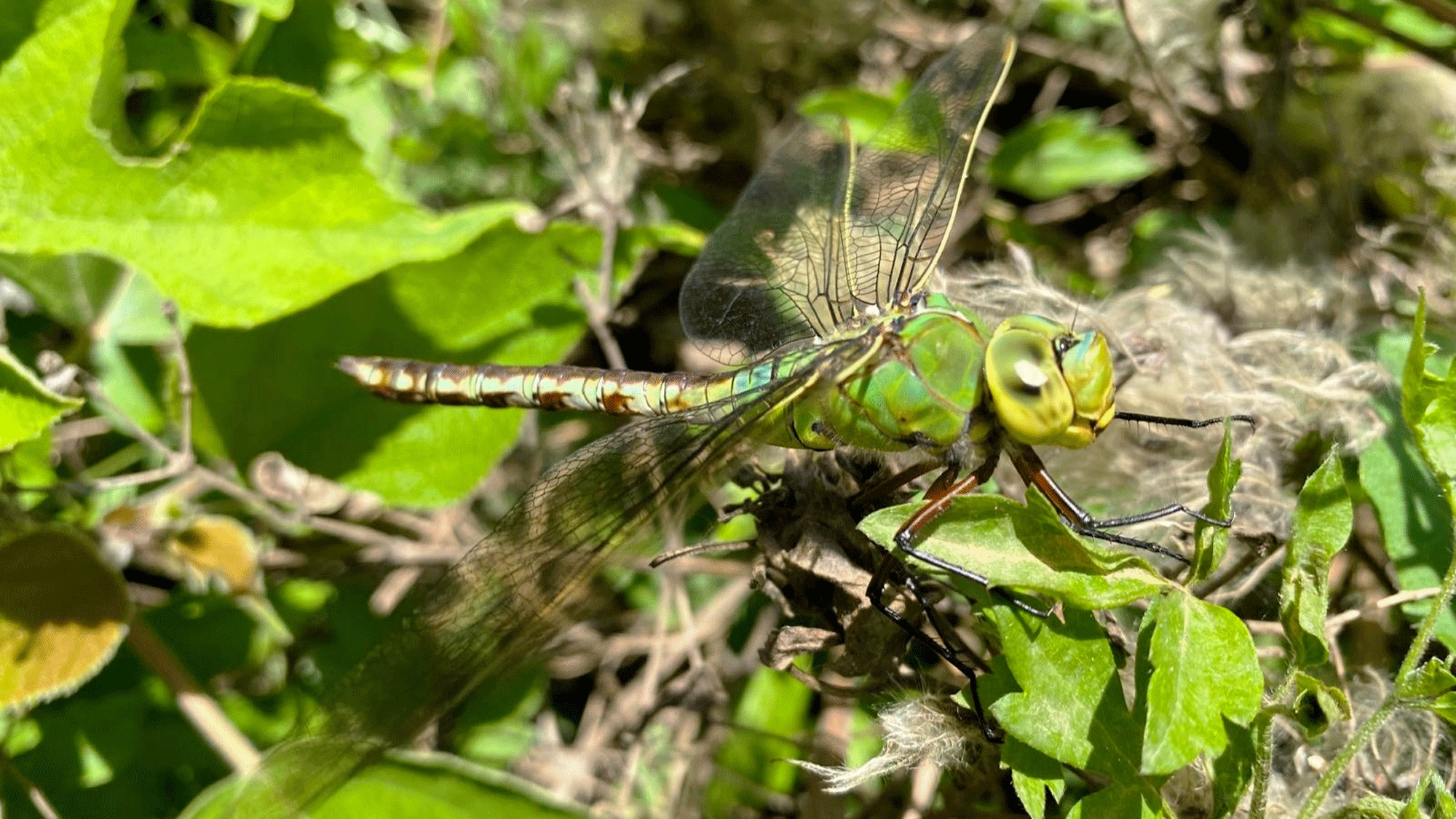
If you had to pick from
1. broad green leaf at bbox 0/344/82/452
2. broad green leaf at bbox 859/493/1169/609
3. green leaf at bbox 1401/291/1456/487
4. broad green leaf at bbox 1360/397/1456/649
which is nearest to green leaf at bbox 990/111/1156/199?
broad green leaf at bbox 1360/397/1456/649

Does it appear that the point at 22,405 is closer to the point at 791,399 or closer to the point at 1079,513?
the point at 791,399

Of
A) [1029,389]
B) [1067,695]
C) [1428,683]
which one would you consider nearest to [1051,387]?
[1029,389]

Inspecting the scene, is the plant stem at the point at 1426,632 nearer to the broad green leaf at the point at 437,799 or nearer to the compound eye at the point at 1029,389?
the compound eye at the point at 1029,389

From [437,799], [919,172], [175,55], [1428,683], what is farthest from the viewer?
[175,55]

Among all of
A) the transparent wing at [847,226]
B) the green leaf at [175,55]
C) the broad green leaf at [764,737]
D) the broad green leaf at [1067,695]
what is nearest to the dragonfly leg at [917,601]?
the broad green leaf at [1067,695]

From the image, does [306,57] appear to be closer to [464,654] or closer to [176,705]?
[176,705]

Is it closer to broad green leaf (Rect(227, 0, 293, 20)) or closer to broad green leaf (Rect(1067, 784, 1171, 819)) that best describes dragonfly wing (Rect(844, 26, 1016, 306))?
broad green leaf (Rect(1067, 784, 1171, 819))

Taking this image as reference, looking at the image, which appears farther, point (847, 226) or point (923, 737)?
point (847, 226)
